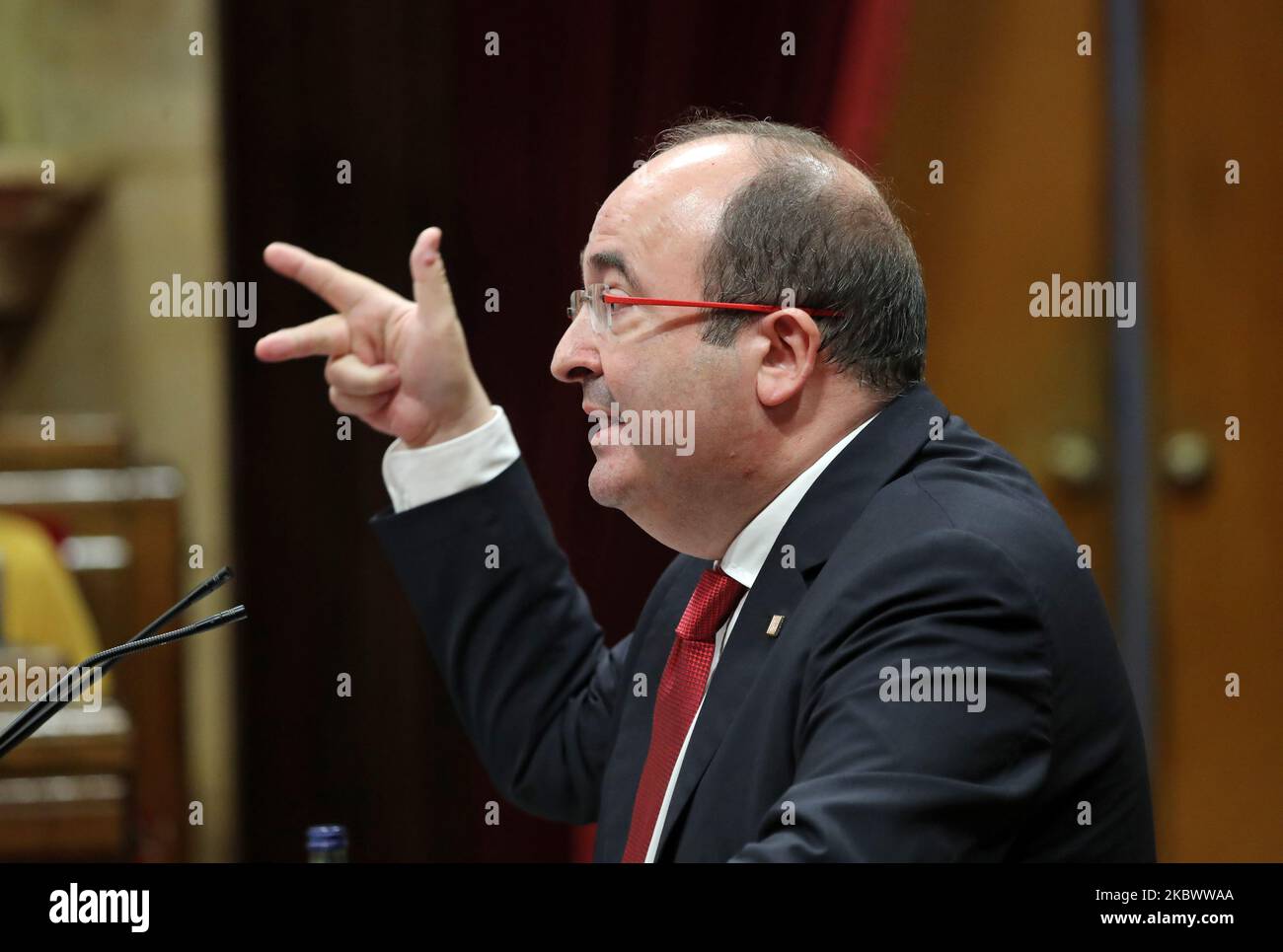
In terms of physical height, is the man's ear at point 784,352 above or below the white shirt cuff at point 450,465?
above

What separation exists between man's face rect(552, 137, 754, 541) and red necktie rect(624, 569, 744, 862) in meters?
0.08

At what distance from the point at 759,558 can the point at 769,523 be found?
0.03 metres

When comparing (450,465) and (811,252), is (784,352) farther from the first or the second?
(450,465)

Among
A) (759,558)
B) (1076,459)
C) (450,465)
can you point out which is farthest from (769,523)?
(1076,459)

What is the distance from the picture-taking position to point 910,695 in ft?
3.53

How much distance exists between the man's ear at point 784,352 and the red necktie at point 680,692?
0.56 ft

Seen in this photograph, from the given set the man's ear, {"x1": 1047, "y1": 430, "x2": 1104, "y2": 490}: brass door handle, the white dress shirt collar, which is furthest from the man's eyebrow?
{"x1": 1047, "y1": 430, "x2": 1104, "y2": 490}: brass door handle

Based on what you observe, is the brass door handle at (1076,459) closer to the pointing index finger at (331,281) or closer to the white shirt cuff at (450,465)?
the white shirt cuff at (450,465)

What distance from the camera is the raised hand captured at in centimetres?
157

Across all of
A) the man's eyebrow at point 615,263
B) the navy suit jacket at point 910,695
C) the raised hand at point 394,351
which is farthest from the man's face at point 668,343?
the raised hand at point 394,351

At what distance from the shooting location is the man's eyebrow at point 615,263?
4.56ft

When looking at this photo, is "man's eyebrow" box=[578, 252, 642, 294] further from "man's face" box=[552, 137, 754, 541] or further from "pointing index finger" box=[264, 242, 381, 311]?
"pointing index finger" box=[264, 242, 381, 311]

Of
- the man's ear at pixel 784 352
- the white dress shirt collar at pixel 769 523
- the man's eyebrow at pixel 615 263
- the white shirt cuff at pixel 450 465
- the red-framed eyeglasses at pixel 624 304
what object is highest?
the man's eyebrow at pixel 615 263

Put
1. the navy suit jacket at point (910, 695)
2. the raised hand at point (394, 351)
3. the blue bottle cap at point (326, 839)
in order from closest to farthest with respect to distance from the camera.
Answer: the navy suit jacket at point (910, 695), the blue bottle cap at point (326, 839), the raised hand at point (394, 351)
